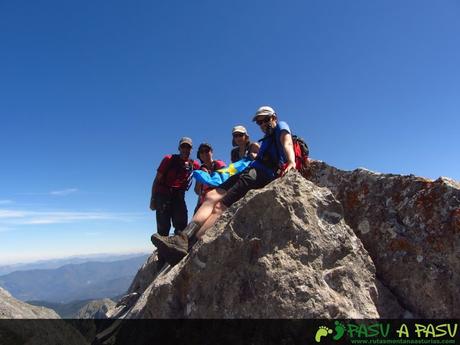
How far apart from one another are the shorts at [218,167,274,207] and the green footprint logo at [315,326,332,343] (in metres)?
4.02

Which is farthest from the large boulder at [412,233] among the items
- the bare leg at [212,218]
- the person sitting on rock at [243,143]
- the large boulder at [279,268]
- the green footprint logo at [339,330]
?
the person sitting on rock at [243,143]

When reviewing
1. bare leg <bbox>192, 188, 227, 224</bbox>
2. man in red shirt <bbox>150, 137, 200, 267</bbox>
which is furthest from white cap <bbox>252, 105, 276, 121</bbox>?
man in red shirt <bbox>150, 137, 200, 267</bbox>

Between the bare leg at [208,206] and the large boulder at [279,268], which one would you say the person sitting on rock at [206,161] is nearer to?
the bare leg at [208,206]

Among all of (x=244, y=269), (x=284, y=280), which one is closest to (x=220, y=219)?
(x=244, y=269)

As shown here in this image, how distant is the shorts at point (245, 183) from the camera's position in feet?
31.0

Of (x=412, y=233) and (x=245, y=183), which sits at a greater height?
(x=245, y=183)

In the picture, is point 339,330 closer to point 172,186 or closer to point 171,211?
point 172,186

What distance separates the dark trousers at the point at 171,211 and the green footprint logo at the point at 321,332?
29.2ft

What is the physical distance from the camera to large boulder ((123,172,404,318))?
682 centimetres

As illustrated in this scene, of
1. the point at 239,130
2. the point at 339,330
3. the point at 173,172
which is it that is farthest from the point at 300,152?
the point at 173,172

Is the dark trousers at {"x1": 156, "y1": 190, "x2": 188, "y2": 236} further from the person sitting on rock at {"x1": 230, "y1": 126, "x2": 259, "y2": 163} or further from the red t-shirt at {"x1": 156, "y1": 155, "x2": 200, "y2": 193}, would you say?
the person sitting on rock at {"x1": 230, "y1": 126, "x2": 259, "y2": 163}

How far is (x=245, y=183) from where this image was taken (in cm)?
949

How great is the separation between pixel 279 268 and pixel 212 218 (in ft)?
9.22

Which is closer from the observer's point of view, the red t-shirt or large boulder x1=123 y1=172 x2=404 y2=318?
large boulder x1=123 y1=172 x2=404 y2=318
